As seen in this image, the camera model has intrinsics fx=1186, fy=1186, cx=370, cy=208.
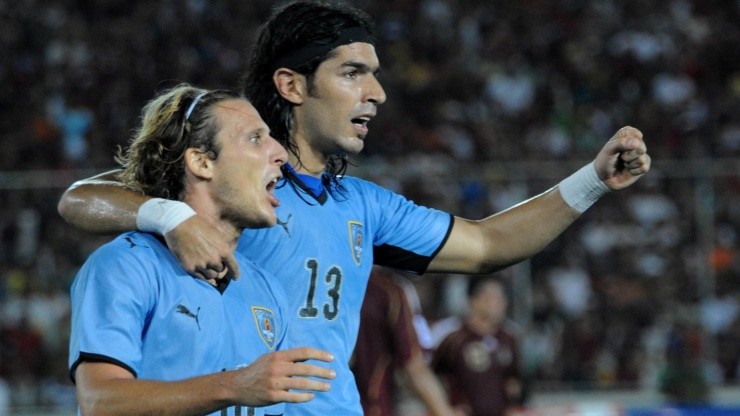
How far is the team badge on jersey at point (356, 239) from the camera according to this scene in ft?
13.7

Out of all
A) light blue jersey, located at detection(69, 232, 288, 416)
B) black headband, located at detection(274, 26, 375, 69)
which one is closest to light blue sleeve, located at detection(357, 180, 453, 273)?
black headband, located at detection(274, 26, 375, 69)

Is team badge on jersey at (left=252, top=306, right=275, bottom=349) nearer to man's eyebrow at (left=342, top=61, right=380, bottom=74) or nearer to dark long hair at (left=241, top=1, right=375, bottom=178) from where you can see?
dark long hair at (left=241, top=1, right=375, bottom=178)

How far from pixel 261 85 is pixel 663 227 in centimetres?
909

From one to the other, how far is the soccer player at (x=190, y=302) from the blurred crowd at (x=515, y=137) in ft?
27.2

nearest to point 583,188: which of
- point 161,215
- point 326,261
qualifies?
point 326,261

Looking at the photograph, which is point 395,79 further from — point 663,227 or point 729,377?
point 729,377

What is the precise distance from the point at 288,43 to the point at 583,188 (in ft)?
3.93

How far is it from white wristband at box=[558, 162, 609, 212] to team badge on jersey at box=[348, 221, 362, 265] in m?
0.79

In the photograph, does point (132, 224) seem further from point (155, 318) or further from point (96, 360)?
point (96, 360)

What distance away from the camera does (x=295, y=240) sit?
403 centimetres

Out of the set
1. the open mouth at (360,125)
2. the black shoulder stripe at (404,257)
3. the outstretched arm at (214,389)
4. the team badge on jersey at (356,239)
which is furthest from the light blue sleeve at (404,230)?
the outstretched arm at (214,389)

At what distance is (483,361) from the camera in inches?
373

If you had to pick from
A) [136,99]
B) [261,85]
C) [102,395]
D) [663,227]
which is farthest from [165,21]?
[102,395]

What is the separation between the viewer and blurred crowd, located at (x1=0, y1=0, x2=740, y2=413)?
1182 centimetres
